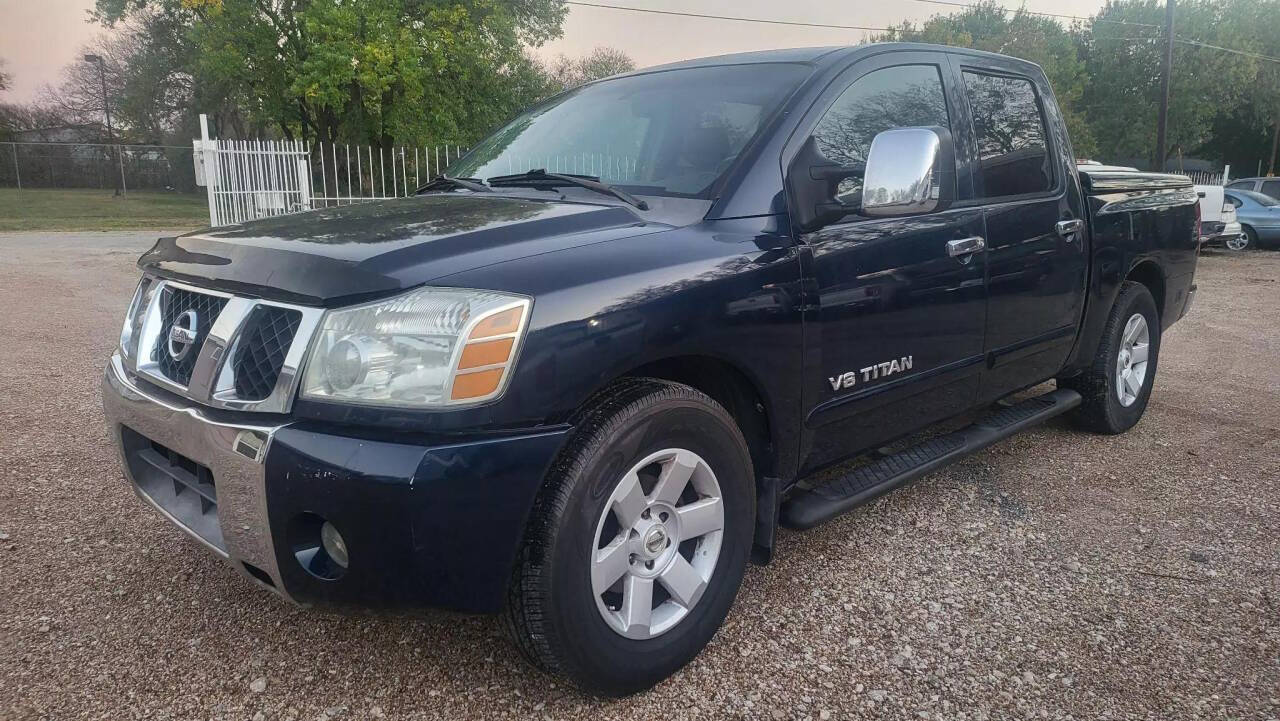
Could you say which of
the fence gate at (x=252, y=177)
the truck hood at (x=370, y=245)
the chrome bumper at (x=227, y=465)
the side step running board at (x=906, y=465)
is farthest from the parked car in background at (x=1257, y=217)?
the chrome bumper at (x=227, y=465)

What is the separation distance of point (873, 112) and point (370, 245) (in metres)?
1.83

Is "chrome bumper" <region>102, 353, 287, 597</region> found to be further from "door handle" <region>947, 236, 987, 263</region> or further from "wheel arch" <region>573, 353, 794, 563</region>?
"door handle" <region>947, 236, 987, 263</region>

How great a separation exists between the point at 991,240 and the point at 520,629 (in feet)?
7.53

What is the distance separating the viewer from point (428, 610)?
1.95 metres

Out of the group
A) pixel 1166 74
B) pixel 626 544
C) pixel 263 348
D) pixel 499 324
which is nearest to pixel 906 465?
pixel 626 544

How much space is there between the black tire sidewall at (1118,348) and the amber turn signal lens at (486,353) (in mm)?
3512

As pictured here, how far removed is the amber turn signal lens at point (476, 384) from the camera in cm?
183

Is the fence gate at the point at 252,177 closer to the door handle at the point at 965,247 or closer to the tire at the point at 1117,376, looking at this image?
the tire at the point at 1117,376

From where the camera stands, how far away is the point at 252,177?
41.2 feet

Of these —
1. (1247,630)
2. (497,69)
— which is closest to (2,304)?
(1247,630)

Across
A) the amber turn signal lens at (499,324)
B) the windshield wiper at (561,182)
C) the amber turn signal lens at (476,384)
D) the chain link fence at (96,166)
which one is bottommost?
the amber turn signal lens at (476,384)

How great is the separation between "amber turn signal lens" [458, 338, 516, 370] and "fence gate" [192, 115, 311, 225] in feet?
37.5

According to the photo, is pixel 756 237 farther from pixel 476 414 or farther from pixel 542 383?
pixel 476 414

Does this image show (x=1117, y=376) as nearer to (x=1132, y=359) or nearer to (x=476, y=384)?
(x=1132, y=359)
